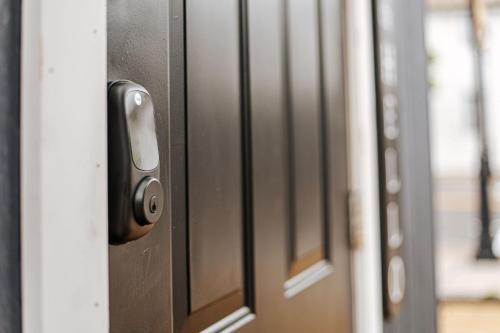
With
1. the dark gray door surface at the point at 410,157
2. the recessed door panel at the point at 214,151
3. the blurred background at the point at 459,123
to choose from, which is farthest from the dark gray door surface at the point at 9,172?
the blurred background at the point at 459,123

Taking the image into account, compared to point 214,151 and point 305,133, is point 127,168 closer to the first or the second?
point 214,151

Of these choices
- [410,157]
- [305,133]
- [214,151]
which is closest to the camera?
[214,151]

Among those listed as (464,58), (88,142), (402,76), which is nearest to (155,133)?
(88,142)

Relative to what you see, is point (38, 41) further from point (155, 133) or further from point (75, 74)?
point (155, 133)

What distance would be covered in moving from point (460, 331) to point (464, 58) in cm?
402

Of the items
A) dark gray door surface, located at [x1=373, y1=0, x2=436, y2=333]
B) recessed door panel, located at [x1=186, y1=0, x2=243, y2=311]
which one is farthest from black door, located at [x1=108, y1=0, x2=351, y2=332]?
dark gray door surface, located at [x1=373, y1=0, x2=436, y2=333]

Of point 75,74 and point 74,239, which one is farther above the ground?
point 75,74

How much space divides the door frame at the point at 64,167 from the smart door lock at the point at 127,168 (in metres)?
0.02

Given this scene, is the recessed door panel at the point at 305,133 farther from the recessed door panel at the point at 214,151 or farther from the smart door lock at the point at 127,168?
the smart door lock at the point at 127,168

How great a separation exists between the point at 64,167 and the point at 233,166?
1.18ft

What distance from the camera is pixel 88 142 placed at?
43 centimetres

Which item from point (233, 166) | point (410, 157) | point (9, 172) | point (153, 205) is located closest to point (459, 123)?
point (410, 157)

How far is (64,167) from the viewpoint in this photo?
41 centimetres

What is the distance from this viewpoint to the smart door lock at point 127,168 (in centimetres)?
46
